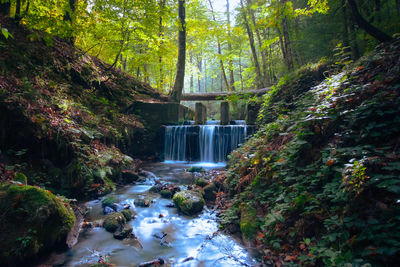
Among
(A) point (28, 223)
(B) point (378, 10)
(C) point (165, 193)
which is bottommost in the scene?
(C) point (165, 193)

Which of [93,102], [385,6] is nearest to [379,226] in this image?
[385,6]

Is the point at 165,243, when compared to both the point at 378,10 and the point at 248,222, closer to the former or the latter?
the point at 248,222

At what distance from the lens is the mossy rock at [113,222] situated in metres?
3.78

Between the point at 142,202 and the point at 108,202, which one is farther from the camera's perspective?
the point at 142,202

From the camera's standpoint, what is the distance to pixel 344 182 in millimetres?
2176

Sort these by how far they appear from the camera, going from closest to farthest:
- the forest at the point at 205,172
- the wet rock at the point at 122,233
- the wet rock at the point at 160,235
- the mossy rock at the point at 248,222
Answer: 1. the forest at the point at 205,172
2. the mossy rock at the point at 248,222
3. the wet rock at the point at 122,233
4. the wet rock at the point at 160,235

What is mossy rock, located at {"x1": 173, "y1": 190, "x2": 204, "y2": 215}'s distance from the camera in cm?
449

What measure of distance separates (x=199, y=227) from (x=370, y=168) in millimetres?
2914

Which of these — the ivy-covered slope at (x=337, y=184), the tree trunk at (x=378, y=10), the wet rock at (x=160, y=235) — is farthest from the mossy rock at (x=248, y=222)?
the tree trunk at (x=378, y=10)

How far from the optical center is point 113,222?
3861 millimetres

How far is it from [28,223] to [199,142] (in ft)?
27.7

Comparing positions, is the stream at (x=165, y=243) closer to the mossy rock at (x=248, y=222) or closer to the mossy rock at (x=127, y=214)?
the mossy rock at (x=127, y=214)

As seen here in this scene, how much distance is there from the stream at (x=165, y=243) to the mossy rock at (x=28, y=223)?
397 millimetres

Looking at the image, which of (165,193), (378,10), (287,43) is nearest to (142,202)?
(165,193)
